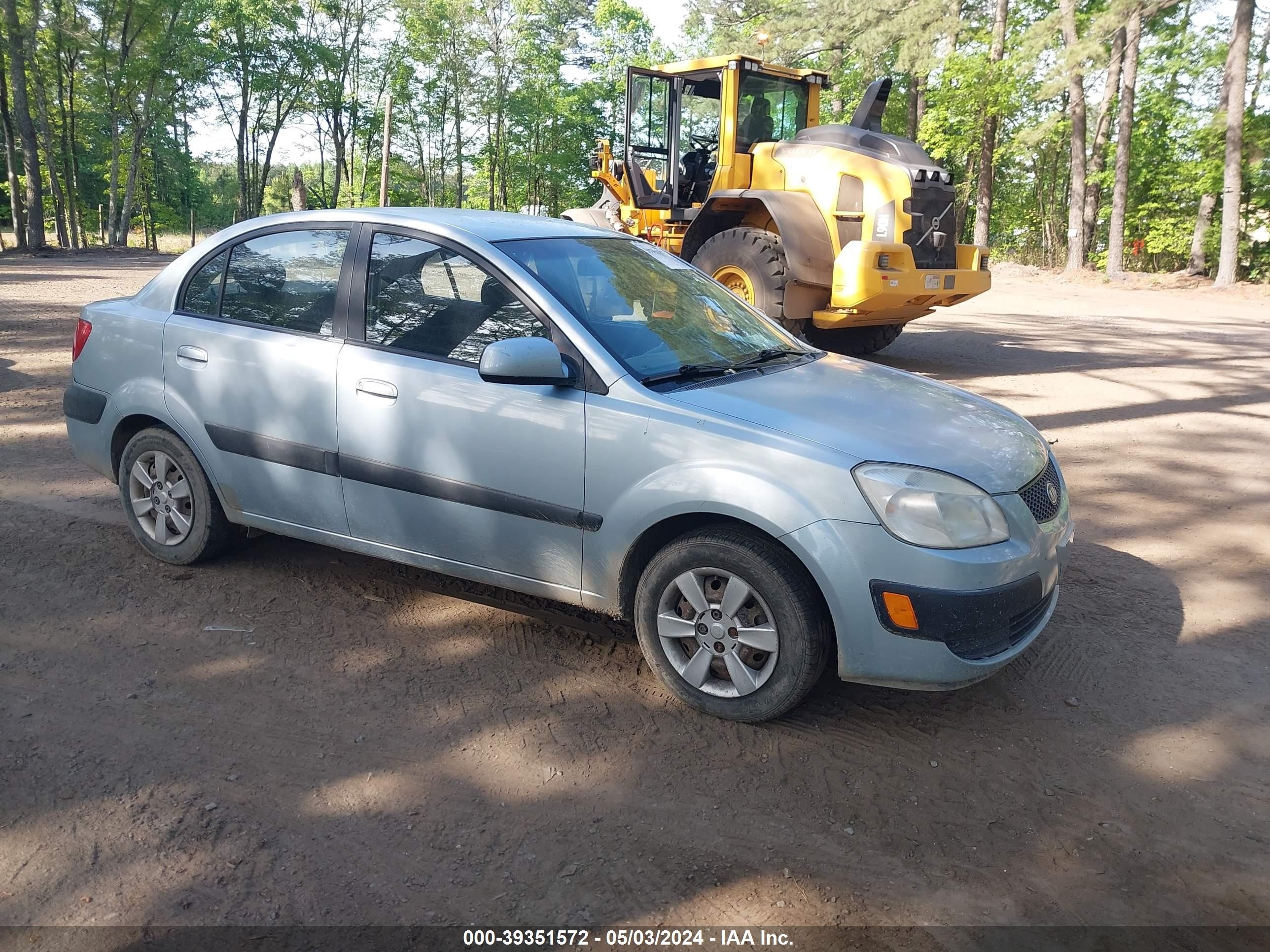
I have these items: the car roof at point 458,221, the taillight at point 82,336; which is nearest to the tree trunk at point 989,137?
the car roof at point 458,221

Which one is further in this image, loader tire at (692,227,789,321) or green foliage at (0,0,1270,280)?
green foliage at (0,0,1270,280)

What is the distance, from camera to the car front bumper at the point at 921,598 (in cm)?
314

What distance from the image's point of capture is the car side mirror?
3.52m

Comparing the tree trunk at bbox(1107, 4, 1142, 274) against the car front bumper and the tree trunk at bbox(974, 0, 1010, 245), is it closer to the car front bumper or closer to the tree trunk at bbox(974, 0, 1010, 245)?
the tree trunk at bbox(974, 0, 1010, 245)

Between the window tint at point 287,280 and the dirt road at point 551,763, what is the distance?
3.98 ft

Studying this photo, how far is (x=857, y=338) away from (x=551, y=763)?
925 centimetres

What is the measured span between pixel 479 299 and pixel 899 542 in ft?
6.14

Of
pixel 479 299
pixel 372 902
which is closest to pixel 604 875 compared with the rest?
pixel 372 902

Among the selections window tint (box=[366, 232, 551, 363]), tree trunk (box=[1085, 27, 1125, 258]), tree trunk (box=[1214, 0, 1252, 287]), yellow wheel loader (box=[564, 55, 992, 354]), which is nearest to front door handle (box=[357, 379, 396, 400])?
window tint (box=[366, 232, 551, 363])

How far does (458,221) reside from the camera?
13.9 ft

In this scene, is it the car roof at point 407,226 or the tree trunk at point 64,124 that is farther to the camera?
the tree trunk at point 64,124

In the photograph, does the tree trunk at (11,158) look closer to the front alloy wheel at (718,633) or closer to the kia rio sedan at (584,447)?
the kia rio sedan at (584,447)

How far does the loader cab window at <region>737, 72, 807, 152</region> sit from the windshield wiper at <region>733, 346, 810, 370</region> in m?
7.43

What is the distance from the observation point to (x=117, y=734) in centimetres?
336
